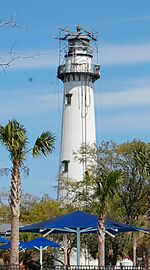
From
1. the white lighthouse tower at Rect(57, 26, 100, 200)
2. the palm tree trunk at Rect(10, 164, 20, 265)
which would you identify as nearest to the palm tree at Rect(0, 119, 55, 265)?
the palm tree trunk at Rect(10, 164, 20, 265)

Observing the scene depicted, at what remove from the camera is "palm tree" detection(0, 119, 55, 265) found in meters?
25.1

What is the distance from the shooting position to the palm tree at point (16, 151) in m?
25.1

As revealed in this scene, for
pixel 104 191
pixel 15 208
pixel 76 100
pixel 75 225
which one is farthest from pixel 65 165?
pixel 15 208

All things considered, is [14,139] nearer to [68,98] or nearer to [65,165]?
[65,165]

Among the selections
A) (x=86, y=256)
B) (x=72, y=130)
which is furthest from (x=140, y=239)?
(x=72, y=130)

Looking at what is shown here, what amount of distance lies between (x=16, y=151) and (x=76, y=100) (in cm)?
3297

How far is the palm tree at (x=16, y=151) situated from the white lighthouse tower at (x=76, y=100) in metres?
27.3

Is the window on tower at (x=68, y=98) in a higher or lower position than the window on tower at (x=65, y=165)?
higher

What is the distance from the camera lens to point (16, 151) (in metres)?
25.4

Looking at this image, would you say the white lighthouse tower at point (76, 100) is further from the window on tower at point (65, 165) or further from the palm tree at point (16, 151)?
the palm tree at point (16, 151)

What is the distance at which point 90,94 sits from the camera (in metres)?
59.2

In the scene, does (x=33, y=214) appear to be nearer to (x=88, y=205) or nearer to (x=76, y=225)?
(x=88, y=205)

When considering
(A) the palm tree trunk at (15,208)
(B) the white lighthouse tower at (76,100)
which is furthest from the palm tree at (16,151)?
(B) the white lighthouse tower at (76,100)

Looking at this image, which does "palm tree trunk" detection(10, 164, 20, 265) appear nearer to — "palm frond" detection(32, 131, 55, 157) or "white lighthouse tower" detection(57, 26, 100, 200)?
"palm frond" detection(32, 131, 55, 157)
